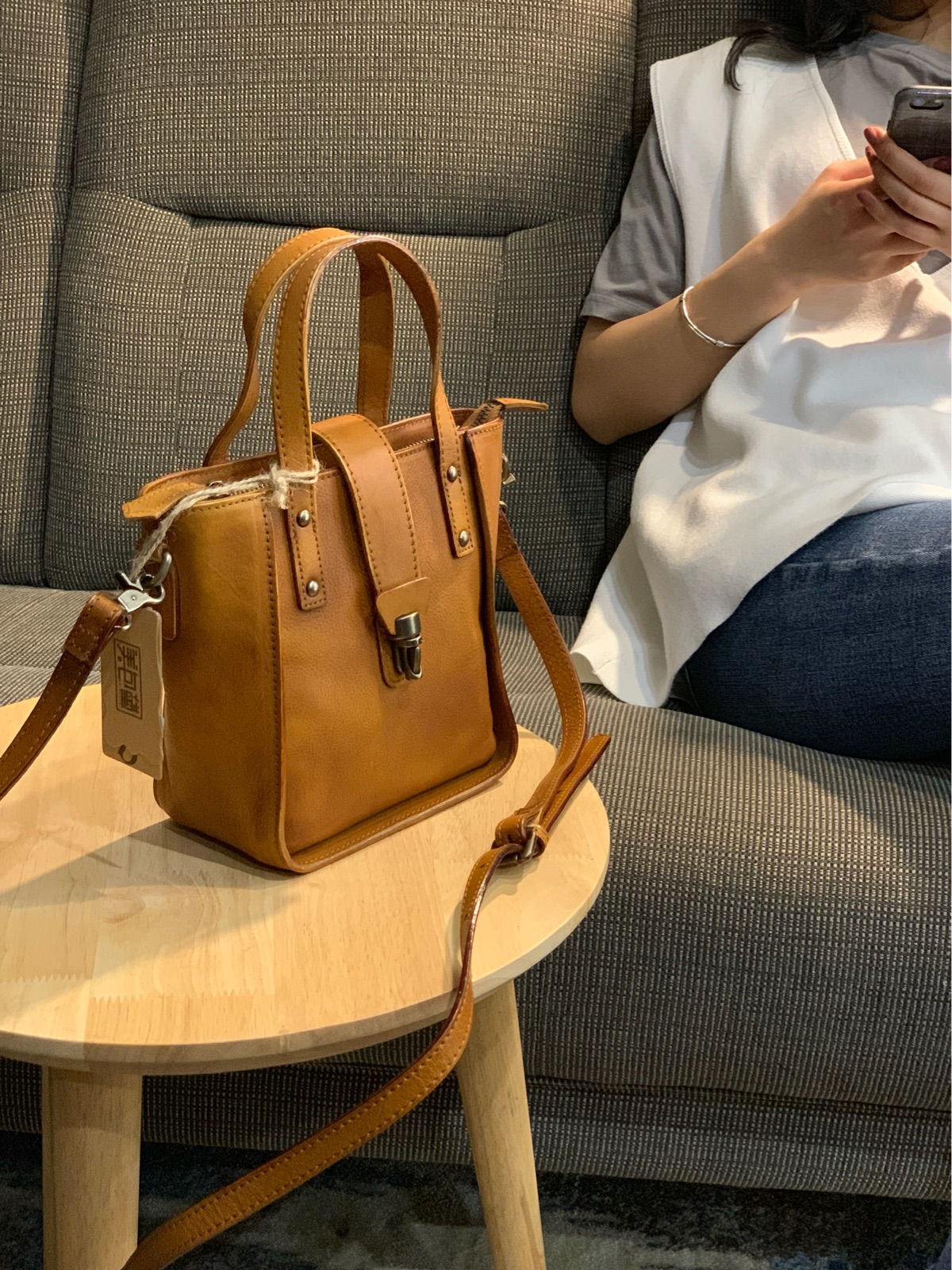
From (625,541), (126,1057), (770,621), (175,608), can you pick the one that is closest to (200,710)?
(175,608)

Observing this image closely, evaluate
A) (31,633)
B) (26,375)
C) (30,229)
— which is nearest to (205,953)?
(31,633)

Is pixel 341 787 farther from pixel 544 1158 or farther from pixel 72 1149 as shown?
pixel 544 1158

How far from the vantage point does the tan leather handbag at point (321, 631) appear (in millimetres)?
521

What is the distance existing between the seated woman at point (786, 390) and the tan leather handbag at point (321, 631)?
0.31m

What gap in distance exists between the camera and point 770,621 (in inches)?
35.5

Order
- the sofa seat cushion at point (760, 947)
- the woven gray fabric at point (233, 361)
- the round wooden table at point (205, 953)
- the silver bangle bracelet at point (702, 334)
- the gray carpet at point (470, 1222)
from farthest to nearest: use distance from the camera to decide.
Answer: the woven gray fabric at point (233, 361) < the silver bangle bracelet at point (702, 334) < the gray carpet at point (470, 1222) < the sofa seat cushion at point (760, 947) < the round wooden table at point (205, 953)

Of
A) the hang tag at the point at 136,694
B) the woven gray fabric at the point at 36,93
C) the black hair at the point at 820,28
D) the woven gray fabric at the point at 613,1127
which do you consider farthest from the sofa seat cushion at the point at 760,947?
the woven gray fabric at the point at 36,93

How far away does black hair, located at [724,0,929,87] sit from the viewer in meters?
1.04

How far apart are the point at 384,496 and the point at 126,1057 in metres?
0.28

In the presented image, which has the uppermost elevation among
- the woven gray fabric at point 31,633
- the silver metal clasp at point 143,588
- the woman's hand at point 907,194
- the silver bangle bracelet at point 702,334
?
the woman's hand at point 907,194

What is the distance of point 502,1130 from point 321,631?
34cm

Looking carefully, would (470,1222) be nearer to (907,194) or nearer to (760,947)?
(760,947)

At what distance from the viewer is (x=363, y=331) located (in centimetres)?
65

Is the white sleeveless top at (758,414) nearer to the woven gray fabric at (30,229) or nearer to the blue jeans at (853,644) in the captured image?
the blue jeans at (853,644)
